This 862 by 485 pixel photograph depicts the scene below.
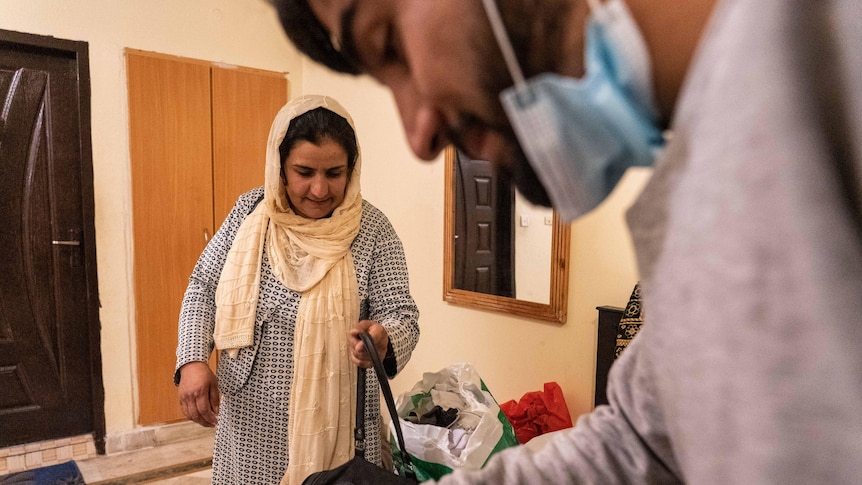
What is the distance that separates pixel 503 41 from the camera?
326 millimetres

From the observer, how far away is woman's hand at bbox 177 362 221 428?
1216mm

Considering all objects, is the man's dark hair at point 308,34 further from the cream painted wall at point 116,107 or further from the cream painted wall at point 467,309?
the cream painted wall at point 116,107

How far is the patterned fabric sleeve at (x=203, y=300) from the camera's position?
4.19 ft

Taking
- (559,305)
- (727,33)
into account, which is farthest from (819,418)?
(559,305)

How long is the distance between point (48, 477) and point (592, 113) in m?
2.87

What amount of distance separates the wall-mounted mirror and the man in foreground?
1.38m

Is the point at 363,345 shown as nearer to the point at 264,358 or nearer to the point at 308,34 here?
the point at 264,358

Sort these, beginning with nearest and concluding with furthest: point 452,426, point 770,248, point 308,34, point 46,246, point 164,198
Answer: point 770,248, point 308,34, point 452,426, point 46,246, point 164,198

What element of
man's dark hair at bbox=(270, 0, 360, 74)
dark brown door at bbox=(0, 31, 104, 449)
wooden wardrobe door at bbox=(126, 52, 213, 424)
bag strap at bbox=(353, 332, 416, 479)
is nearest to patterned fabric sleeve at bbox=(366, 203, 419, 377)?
bag strap at bbox=(353, 332, 416, 479)

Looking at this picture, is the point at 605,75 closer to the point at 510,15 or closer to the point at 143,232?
the point at 510,15

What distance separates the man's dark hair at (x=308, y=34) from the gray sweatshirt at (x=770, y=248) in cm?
32

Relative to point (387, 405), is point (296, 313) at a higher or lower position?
higher

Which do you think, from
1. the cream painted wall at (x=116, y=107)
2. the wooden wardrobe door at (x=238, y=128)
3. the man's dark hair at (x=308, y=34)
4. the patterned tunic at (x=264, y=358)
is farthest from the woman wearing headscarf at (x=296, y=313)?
the wooden wardrobe door at (x=238, y=128)

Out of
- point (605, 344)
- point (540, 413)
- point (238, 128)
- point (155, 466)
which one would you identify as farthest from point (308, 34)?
point (155, 466)
